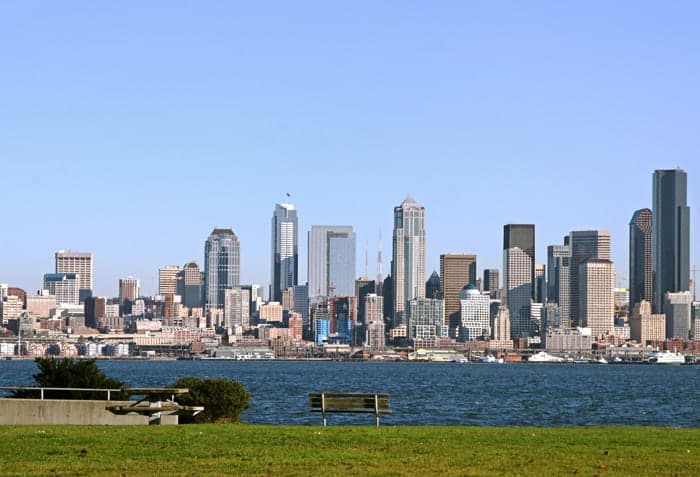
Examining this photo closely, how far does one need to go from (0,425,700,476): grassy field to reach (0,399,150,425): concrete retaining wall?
1576 millimetres

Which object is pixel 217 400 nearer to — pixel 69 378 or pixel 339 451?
pixel 69 378

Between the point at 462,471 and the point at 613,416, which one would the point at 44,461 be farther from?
the point at 613,416

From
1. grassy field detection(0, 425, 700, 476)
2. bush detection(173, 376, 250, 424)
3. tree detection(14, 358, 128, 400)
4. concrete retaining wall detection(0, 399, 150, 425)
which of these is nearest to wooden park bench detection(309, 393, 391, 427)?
bush detection(173, 376, 250, 424)

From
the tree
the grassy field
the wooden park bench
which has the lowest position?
the grassy field

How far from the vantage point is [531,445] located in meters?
23.6

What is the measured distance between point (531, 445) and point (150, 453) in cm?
620

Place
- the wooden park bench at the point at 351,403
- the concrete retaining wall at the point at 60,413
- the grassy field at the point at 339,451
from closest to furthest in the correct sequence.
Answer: the grassy field at the point at 339,451
the concrete retaining wall at the point at 60,413
the wooden park bench at the point at 351,403

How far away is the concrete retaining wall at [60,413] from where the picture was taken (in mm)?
28703

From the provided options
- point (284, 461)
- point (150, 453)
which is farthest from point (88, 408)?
point (284, 461)

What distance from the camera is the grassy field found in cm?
1980

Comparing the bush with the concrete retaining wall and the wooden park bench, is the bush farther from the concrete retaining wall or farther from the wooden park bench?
the concrete retaining wall

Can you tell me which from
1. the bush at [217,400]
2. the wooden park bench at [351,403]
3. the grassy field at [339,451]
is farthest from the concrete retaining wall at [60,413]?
the wooden park bench at [351,403]

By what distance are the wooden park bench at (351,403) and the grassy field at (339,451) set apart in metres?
2.88

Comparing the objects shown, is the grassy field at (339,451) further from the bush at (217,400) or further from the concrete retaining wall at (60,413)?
the bush at (217,400)
